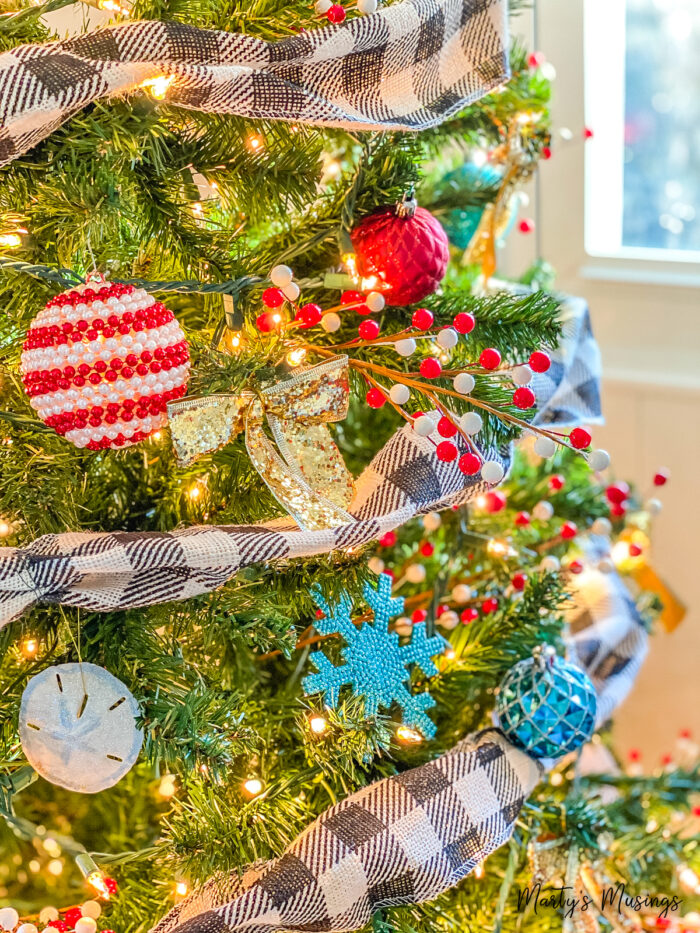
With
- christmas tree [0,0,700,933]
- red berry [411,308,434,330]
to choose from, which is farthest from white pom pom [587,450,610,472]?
red berry [411,308,434,330]

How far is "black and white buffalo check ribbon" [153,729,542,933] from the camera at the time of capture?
44cm

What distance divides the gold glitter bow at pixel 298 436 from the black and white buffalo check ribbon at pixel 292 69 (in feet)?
0.44

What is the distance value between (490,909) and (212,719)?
11.4 inches

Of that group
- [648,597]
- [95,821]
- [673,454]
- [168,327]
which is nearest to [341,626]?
[168,327]

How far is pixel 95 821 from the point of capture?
0.68 metres

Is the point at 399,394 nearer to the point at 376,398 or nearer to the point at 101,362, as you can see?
the point at 376,398

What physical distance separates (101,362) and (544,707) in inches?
12.9

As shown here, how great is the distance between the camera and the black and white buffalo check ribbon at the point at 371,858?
17.3 inches

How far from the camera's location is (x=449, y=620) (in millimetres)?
610

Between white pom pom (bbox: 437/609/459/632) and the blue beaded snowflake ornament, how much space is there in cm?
8

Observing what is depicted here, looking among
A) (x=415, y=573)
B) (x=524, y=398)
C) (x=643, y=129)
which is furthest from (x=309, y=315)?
(x=643, y=129)

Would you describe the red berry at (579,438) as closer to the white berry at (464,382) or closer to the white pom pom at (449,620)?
the white berry at (464,382)

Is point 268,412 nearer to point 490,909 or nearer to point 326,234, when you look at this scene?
point 326,234

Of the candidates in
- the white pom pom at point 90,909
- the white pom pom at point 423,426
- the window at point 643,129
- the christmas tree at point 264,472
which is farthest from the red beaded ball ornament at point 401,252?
the window at point 643,129
